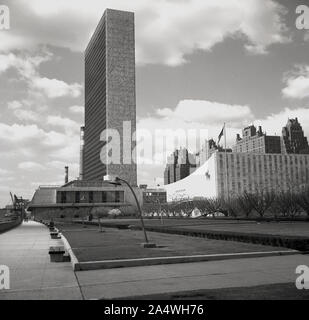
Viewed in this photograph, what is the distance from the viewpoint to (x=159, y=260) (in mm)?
16297

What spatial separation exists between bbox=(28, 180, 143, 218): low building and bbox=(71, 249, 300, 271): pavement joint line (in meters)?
160

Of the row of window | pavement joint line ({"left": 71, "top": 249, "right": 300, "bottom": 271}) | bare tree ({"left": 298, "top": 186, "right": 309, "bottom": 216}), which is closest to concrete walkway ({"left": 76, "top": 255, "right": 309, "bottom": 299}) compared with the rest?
pavement joint line ({"left": 71, "top": 249, "right": 300, "bottom": 271})

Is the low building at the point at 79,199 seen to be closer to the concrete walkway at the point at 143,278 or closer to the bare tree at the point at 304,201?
the bare tree at the point at 304,201

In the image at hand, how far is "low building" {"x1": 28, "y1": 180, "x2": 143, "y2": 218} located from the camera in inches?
6964

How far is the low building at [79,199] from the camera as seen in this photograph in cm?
17688

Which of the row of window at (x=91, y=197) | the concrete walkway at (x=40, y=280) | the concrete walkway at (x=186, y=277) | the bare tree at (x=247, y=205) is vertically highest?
the row of window at (x=91, y=197)

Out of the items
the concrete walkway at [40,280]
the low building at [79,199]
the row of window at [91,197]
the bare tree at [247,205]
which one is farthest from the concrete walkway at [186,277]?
the row of window at [91,197]

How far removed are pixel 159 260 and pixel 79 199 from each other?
16777cm

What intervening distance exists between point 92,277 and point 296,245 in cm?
1024

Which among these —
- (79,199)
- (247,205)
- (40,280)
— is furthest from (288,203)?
(79,199)

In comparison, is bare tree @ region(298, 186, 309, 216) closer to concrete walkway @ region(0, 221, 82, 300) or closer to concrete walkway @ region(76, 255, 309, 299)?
concrete walkway @ region(76, 255, 309, 299)

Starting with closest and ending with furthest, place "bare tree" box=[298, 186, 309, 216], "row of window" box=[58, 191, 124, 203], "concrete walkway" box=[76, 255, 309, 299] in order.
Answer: "concrete walkway" box=[76, 255, 309, 299], "bare tree" box=[298, 186, 309, 216], "row of window" box=[58, 191, 124, 203]

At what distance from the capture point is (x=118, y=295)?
10297 mm

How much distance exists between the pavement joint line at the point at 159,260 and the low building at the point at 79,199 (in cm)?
15980
